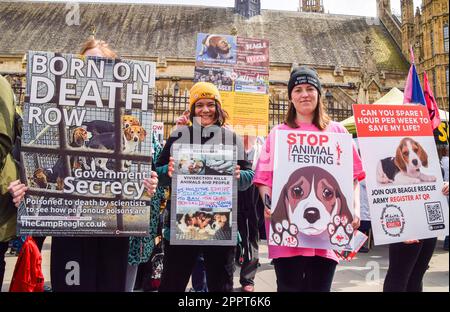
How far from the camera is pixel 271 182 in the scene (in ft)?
8.16

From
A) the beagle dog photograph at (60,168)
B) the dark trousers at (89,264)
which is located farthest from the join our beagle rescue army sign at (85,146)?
the dark trousers at (89,264)

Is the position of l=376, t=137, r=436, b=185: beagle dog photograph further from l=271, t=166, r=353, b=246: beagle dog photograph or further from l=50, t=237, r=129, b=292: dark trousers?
l=50, t=237, r=129, b=292: dark trousers

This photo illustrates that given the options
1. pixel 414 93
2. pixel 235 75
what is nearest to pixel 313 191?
pixel 414 93

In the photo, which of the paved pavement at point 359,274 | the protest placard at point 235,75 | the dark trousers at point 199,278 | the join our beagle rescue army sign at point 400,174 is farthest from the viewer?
the protest placard at point 235,75

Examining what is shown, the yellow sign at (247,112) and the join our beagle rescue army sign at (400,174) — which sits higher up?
the yellow sign at (247,112)

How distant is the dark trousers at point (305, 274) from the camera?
7.68 ft

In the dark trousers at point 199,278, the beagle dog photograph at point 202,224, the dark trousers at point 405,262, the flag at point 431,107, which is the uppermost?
the flag at point 431,107

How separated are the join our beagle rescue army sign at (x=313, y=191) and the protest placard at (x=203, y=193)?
0.32 m

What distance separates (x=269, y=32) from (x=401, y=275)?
28656 millimetres

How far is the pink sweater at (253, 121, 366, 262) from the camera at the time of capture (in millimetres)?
2359

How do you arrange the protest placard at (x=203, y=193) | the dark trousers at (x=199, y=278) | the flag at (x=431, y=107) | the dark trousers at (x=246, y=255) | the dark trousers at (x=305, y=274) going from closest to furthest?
the dark trousers at (x=305, y=274), the protest placard at (x=203, y=193), the flag at (x=431, y=107), the dark trousers at (x=199, y=278), the dark trousers at (x=246, y=255)

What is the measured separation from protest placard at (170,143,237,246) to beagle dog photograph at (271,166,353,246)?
34cm

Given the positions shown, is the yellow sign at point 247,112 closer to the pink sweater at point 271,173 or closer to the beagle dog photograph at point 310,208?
the pink sweater at point 271,173
